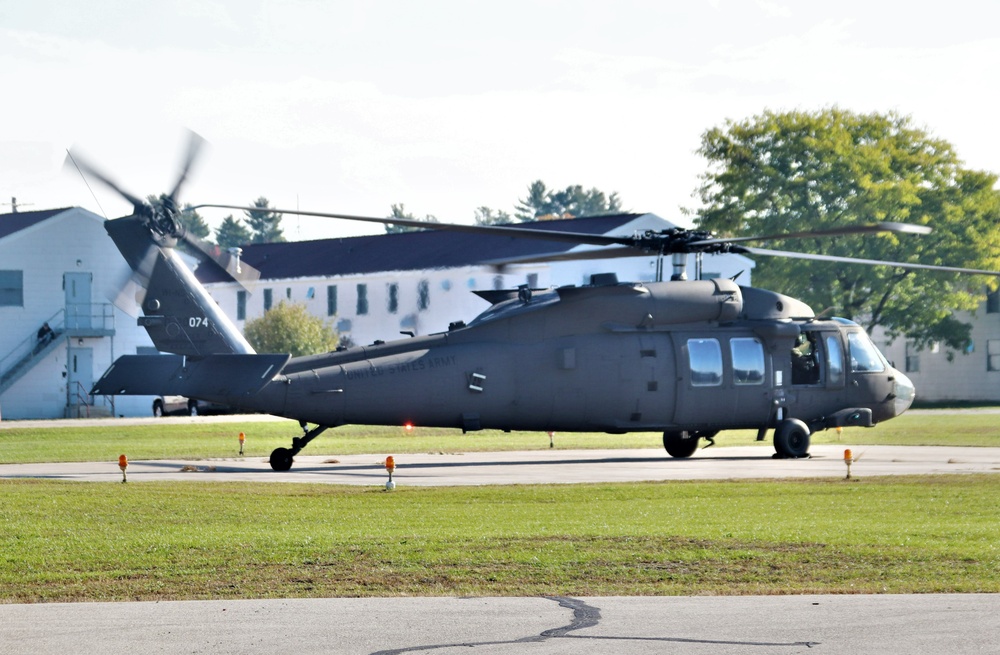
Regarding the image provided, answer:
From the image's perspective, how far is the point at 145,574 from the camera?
1448cm

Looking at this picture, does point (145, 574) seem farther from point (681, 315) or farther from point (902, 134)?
point (902, 134)

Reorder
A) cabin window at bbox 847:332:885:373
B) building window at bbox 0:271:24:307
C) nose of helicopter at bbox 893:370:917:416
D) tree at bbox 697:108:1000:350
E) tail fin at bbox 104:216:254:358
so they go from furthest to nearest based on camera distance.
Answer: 1. tree at bbox 697:108:1000:350
2. building window at bbox 0:271:24:307
3. nose of helicopter at bbox 893:370:917:416
4. cabin window at bbox 847:332:885:373
5. tail fin at bbox 104:216:254:358

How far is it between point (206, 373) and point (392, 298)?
56733mm

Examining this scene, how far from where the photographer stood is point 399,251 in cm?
8762

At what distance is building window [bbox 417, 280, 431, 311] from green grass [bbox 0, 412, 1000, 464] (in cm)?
2884

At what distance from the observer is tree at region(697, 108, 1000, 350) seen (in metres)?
74.6

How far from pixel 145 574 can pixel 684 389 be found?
1850 cm

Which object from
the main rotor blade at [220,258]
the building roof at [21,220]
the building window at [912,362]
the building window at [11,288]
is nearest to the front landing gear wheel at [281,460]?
the main rotor blade at [220,258]

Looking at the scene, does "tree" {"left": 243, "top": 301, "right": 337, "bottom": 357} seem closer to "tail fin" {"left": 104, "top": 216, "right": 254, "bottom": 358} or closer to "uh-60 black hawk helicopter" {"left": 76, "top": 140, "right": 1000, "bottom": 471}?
"uh-60 black hawk helicopter" {"left": 76, "top": 140, "right": 1000, "bottom": 471}

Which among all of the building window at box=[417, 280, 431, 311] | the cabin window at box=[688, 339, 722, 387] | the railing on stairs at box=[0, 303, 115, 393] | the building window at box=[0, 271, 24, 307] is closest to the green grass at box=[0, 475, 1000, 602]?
the cabin window at box=[688, 339, 722, 387]

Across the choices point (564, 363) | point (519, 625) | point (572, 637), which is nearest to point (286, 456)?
point (564, 363)

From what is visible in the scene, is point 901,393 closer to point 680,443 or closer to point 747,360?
point 747,360

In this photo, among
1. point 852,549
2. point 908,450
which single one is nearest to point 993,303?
point 908,450

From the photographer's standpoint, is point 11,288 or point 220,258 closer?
point 220,258
